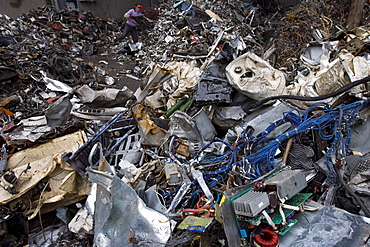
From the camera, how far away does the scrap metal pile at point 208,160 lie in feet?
7.19

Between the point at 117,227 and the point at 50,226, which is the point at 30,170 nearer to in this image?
the point at 50,226

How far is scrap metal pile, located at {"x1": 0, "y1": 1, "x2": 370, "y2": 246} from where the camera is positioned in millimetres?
2191

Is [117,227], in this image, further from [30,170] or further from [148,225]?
[30,170]

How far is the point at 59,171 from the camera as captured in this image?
131 inches

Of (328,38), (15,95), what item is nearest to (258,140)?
(328,38)

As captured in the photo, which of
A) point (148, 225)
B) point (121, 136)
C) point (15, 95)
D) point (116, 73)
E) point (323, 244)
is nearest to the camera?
point (323, 244)

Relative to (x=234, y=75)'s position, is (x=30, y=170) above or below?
below

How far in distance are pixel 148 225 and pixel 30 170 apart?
1.88 m

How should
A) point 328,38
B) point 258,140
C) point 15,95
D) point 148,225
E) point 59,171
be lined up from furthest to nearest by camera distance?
point 15,95 → point 328,38 → point 59,171 → point 258,140 → point 148,225

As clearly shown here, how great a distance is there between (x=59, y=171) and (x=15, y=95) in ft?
13.5

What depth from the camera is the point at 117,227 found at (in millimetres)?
2568

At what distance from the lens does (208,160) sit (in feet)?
10.3

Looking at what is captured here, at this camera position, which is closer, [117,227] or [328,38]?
[117,227]

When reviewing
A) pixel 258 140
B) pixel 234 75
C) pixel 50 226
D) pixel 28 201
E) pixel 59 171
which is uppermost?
pixel 234 75
